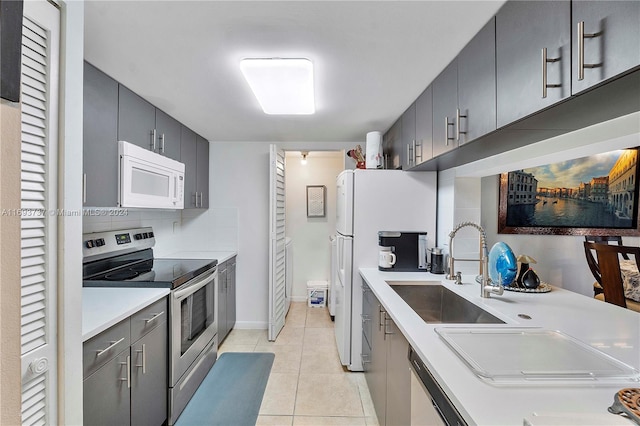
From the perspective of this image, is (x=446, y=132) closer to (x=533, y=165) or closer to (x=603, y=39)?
(x=533, y=165)

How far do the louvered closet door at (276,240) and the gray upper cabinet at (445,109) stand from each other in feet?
5.65

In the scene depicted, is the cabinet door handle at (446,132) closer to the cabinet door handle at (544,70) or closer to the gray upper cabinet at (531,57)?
the gray upper cabinet at (531,57)

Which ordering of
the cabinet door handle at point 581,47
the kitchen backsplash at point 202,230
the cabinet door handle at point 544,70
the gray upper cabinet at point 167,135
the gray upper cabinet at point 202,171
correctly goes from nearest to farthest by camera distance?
the cabinet door handle at point 581,47 < the cabinet door handle at point 544,70 < the gray upper cabinet at point 167,135 < the gray upper cabinet at point 202,171 < the kitchen backsplash at point 202,230

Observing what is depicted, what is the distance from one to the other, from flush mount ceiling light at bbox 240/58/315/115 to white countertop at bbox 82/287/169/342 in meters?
1.35

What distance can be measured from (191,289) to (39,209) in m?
1.36

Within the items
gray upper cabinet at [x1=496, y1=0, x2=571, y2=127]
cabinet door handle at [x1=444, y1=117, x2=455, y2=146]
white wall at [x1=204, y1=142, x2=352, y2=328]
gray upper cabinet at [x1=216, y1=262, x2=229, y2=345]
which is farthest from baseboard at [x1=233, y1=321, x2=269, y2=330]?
gray upper cabinet at [x1=496, y1=0, x2=571, y2=127]

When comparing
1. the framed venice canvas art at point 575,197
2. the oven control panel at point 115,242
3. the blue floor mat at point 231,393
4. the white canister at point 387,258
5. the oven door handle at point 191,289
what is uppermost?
the framed venice canvas art at point 575,197

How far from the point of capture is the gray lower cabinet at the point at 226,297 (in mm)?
2977

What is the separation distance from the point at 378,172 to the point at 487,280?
46.8 inches

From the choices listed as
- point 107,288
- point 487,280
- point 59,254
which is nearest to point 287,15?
point 59,254

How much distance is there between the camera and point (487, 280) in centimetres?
167

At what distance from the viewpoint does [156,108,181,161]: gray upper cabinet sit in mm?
2408

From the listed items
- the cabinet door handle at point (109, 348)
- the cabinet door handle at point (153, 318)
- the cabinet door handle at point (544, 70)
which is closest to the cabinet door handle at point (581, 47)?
the cabinet door handle at point (544, 70)

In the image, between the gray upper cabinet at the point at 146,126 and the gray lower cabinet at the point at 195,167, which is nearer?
the gray upper cabinet at the point at 146,126
